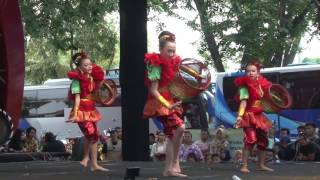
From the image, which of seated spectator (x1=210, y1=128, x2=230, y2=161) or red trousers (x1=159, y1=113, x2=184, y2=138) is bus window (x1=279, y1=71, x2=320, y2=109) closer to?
seated spectator (x1=210, y1=128, x2=230, y2=161)

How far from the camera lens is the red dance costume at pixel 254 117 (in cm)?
867

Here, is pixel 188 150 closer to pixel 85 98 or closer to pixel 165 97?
pixel 85 98

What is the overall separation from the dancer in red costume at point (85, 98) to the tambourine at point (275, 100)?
7.78 ft

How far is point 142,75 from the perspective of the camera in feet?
38.7

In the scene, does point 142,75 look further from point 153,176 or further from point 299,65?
point 299,65

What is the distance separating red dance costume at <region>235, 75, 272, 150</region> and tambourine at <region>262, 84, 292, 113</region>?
19 centimetres

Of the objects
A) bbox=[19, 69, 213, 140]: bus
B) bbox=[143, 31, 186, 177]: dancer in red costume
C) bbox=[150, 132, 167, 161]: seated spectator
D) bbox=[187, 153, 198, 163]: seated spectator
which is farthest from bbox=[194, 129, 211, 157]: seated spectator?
bbox=[19, 69, 213, 140]: bus

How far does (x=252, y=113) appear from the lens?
8727 mm

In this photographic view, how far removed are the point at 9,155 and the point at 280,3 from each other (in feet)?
36.8

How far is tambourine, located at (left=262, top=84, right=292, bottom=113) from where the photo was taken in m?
9.09

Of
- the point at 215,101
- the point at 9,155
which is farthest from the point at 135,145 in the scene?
the point at 215,101

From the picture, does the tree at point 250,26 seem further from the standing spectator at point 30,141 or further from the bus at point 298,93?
the standing spectator at point 30,141

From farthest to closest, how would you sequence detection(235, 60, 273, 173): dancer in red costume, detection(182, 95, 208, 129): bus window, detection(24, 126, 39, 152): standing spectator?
detection(182, 95, 208, 129): bus window → detection(24, 126, 39, 152): standing spectator → detection(235, 60, 273, 173): dancer in red costume

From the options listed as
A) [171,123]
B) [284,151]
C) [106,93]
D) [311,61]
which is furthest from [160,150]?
[311,61]
